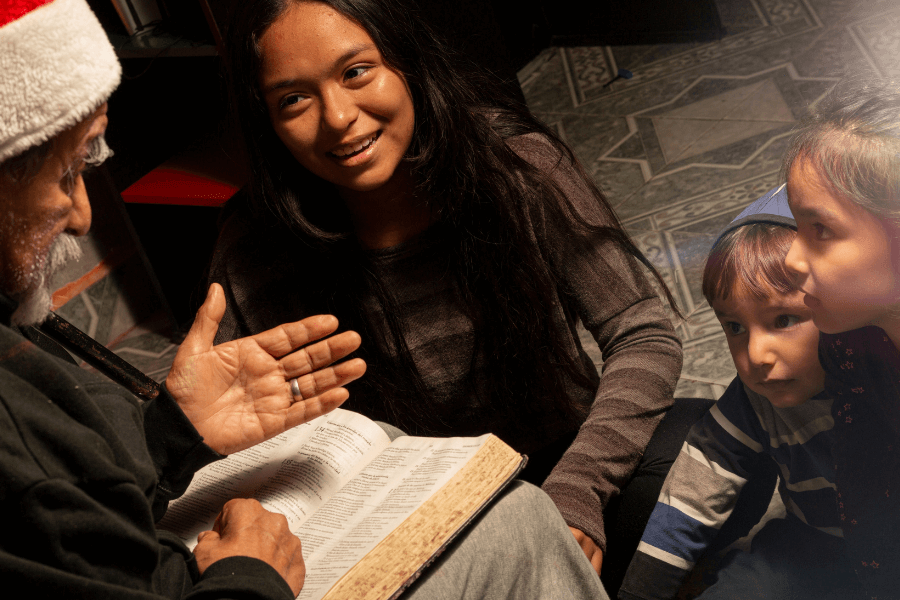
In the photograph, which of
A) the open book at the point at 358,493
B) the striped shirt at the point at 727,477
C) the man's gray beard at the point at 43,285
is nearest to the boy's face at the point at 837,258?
the striped shirt at the point at 727,477

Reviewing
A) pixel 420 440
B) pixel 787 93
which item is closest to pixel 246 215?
pixel 420 440

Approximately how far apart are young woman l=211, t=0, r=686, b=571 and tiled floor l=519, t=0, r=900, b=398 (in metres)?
0.15

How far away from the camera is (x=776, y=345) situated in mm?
619

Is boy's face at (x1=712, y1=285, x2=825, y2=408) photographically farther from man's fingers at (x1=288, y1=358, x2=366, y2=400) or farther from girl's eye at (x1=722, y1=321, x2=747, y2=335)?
man's fingers at (x1=288, y1=358, x2=366, y2=400)

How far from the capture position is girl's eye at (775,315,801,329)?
596 millimetres

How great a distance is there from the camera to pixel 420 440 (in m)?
0.97

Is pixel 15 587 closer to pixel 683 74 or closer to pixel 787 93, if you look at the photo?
pixel 787 93

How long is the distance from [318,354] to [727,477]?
522 millimetres

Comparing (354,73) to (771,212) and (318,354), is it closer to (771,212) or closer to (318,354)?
(318,354)

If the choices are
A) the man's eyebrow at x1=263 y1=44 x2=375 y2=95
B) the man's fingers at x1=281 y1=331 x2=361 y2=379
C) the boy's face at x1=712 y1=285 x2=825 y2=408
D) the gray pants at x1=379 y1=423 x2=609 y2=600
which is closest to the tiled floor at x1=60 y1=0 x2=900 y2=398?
the boy's face at x1=712 y1=285 x2=825 y2=408

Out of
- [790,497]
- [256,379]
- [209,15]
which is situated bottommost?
→ [790,497]

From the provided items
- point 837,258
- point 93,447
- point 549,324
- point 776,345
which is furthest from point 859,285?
point 549,324

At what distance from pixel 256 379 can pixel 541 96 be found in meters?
2.64

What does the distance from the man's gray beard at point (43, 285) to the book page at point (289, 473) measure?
32cm
